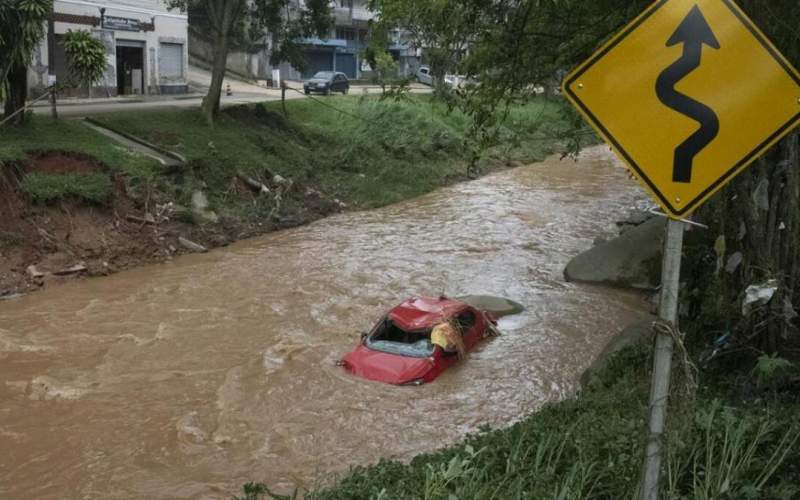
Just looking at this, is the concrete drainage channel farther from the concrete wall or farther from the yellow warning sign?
the concrete wall

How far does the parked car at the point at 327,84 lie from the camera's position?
139ft

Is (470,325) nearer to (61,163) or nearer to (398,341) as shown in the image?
(398,341)

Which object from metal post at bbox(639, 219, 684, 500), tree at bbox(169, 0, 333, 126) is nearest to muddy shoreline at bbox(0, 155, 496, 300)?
tree at bbox(169, 0, 333, 126)

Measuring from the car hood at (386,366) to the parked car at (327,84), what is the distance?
104ft

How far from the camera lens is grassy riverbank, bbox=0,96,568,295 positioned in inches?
697

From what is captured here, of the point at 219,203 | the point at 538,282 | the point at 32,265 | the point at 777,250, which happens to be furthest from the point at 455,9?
the point at 219,203

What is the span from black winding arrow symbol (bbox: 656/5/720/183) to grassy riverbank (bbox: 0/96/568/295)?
388 inches

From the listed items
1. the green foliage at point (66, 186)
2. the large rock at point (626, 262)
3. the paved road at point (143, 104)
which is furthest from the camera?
the paved road at point (143, 104)

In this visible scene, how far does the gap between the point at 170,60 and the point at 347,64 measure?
27.3 metres

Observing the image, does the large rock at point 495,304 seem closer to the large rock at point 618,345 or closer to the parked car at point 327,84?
the large rock at point 618,345

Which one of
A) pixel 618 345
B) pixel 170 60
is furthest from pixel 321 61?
pixel 618 345

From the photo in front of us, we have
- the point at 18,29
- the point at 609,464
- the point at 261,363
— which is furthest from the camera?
the point at 18,29

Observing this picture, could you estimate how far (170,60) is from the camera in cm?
3800

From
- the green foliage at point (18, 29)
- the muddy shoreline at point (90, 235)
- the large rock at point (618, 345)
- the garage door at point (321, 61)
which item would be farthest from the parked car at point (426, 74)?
the garage door at point (321, 61)
